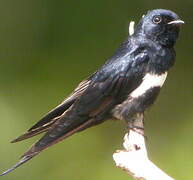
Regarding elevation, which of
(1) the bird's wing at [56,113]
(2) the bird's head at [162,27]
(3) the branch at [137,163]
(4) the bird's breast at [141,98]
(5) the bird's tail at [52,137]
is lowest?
(3) the branch at [137,163]

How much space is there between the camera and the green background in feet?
14.4

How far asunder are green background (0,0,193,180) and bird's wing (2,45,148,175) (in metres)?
0.90

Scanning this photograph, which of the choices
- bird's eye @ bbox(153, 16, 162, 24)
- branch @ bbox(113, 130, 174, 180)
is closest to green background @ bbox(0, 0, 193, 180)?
bird's eye @ bbox(153, 16, 162, 24)

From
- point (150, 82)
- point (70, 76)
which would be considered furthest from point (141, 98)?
point (70, 76)

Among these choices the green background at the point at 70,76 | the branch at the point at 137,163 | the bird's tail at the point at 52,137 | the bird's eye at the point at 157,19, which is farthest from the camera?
the green background at the point at 70,76

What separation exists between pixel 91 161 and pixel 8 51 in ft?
2.42

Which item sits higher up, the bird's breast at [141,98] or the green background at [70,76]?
the green background at [70,76]

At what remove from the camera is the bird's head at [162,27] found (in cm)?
346

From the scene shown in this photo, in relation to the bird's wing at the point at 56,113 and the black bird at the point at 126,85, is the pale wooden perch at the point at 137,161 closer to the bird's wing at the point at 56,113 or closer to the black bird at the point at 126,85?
the black bird at the point at 126,85

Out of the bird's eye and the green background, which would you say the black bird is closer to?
the bird's eye

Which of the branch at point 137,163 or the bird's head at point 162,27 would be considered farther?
the bird's head at point 162,27

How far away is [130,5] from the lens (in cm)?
452

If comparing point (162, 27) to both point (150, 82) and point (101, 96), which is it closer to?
point (150, 82)

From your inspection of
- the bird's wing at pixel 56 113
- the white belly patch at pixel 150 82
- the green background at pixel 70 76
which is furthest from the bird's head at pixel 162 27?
the green background at pixel 70 76
